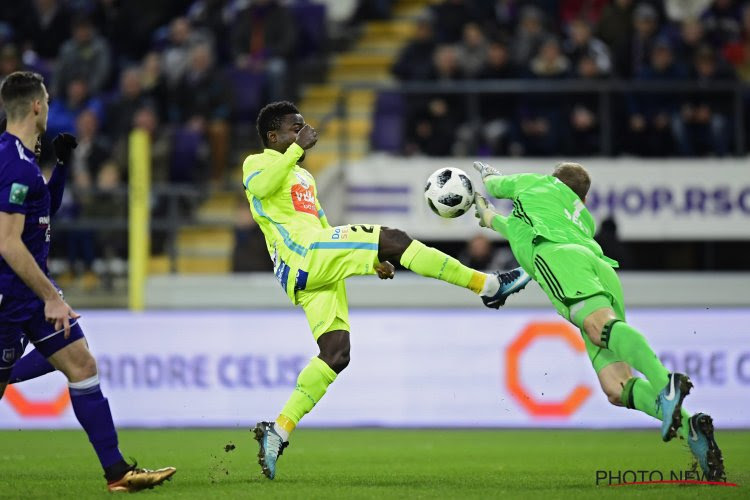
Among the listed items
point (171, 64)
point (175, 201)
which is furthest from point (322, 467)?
point (171, 64)

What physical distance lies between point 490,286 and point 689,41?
337 inches

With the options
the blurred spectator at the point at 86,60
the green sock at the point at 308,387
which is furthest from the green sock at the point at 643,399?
the blurred spectator at the point at 86,60

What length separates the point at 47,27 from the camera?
63.3ft

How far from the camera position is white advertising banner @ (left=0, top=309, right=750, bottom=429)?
13.9 metres

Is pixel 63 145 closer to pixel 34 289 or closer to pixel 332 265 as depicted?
pixel 34 289

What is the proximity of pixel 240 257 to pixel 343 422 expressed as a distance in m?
2.84

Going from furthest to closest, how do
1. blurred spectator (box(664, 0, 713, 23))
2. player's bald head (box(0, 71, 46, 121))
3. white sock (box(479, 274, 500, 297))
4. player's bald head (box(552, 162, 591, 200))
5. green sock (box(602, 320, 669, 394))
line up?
blurred spectator (box(664, 0, 713, 23))
player's bald head (box(552, 162, 591, 200))
white sock (box(479, 274, 500, 297))
green sock (box(602, 320, 669, 394))
player's bald head (box(0, 71, 46, 121))

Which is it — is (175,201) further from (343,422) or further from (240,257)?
(343,422)

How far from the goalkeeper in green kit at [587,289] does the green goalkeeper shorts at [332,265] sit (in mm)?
979

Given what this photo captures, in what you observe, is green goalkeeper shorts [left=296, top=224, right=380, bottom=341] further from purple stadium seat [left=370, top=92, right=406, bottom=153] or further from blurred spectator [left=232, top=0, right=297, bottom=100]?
blurred spectator [left=232, top=0, right=297, bottom=100]

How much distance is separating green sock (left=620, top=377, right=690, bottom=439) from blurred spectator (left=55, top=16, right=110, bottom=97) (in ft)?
38.8

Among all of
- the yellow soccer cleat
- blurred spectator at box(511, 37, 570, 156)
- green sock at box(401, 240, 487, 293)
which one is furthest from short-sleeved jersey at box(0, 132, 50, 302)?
blurred spectator at box(511, 37, 570, 156)

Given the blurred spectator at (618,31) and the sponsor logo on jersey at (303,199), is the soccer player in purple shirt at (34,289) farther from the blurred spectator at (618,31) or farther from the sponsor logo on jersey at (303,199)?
the blurred spectator at (618,31)

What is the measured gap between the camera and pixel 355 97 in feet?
59.2
